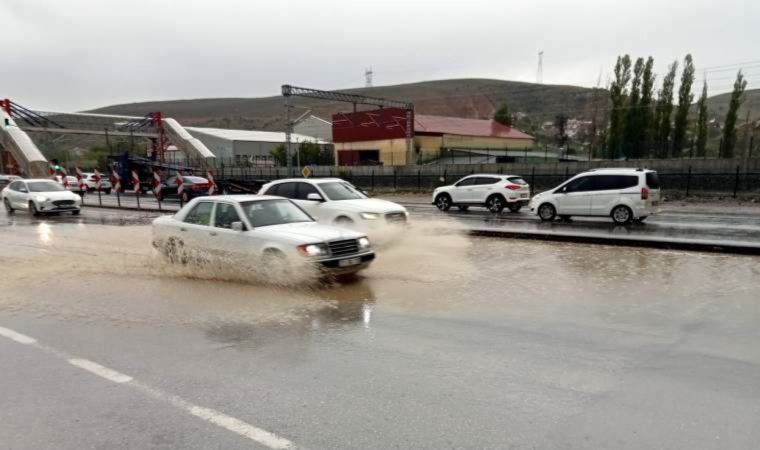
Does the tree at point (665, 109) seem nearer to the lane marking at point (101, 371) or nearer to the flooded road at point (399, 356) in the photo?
the flooded road at point (399, 356)

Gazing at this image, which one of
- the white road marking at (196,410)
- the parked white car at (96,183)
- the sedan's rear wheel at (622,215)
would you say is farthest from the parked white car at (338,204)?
the parked white car at (96,183)

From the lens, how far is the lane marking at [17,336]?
5.75 m

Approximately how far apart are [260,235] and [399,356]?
3.69 m

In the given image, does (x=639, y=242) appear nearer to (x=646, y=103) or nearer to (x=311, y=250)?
(x=311, y=250)

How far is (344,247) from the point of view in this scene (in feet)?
26.3

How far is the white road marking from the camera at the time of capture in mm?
3576

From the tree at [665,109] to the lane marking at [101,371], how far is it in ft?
147

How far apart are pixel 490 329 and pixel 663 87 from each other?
44.0 metres

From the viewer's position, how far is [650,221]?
17.2 meters

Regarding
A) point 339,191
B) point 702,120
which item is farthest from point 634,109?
point 339,191

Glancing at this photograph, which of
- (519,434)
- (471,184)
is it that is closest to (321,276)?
(519,434)

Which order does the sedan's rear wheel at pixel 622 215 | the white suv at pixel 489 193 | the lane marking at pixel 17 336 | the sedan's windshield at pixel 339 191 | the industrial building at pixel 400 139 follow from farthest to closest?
the industrial building at pixel 400 139, the white suv at pixel 489 193, the sedan's rear wheel at pixel 622 215, the sedan's windshield at pixel 339 191, the lane marking at pixel 17 336

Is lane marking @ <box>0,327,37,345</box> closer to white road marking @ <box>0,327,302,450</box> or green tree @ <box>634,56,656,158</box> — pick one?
white road marking @ <box>0,327,302,450</box>

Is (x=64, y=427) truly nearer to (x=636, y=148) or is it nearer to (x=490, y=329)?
(x=490, y=329)
